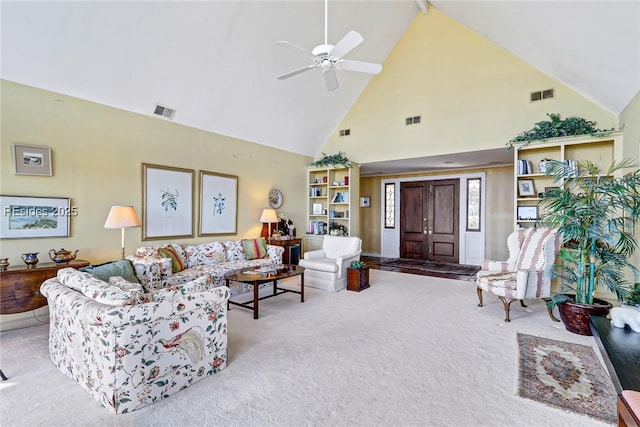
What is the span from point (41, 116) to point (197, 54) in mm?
1960

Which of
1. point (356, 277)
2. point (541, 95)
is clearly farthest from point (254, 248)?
point (541, 95)

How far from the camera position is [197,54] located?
4.07 metres

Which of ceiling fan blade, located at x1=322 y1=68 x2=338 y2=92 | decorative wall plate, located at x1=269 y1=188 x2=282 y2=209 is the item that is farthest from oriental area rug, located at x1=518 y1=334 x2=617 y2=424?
decorative wall plate, located at x1=269 y1=188 x2=282 y2=209

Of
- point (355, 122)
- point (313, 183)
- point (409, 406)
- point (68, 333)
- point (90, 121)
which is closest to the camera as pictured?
point (409, 406)

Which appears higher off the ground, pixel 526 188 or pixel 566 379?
pixel 526 188

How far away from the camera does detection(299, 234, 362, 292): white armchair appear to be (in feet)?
16.2

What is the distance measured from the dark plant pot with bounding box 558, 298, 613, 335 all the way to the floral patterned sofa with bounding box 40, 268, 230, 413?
3.56 metres

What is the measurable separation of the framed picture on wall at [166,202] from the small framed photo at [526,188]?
5325 mm

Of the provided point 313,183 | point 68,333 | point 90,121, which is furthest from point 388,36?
point 68,333

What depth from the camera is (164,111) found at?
4516 millimetres

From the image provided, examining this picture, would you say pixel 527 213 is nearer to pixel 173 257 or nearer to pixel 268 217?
pixel 268 217

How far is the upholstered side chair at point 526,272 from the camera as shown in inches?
140

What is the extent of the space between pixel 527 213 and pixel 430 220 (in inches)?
127

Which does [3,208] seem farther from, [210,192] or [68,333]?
[210,192]
